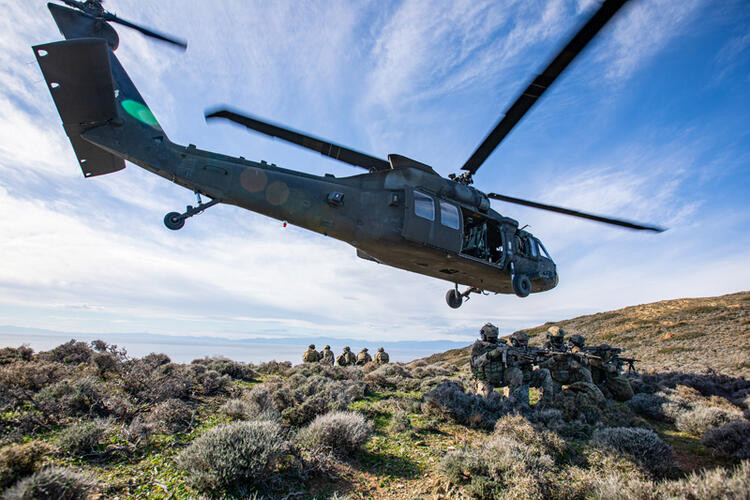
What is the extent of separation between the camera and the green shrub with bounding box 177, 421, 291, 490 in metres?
4.32

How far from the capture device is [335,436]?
610 cm

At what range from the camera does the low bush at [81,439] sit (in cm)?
495

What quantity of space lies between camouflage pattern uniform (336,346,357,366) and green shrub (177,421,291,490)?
16.8 meters

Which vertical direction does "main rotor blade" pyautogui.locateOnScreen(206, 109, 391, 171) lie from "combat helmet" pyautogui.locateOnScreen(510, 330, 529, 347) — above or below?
above

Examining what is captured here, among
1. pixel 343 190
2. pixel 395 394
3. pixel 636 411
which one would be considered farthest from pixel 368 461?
pixel 636 411

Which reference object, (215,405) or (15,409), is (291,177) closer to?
(215,405)

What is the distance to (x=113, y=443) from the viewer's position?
5367mm

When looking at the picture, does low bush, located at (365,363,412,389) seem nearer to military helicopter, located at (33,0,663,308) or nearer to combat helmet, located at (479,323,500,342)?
combat helmet, located at (479,323,500,342)

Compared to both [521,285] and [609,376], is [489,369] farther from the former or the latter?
[609,376]

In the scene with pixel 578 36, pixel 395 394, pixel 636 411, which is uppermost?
pixel 578 36

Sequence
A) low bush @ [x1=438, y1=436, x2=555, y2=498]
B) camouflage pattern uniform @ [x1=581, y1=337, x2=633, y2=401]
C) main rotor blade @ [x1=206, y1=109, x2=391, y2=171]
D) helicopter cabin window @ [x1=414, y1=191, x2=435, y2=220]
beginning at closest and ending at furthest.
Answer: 1. low bush @ [x1=438, y1=436, x2=555, y2=498]
2. main rotor blade @ [x1=206, y1=109, x2=391, y2=171]
3. helicopter cabin window @ [x1=414, y1=191, x2=435, y2=220]
4. camouflage pattern uniform @ [x1=581, y1=337, x2=633, y2=401]

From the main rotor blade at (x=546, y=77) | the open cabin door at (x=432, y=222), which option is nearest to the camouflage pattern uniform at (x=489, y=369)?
the open cabin door at (x=432, y=222)

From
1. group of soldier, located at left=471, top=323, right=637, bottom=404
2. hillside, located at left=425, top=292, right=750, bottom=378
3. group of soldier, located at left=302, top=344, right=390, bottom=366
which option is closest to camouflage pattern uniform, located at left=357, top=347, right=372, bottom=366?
group of soldier, located at left=302, top=344, right=390, bottom=366

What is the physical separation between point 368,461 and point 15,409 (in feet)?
23.5
